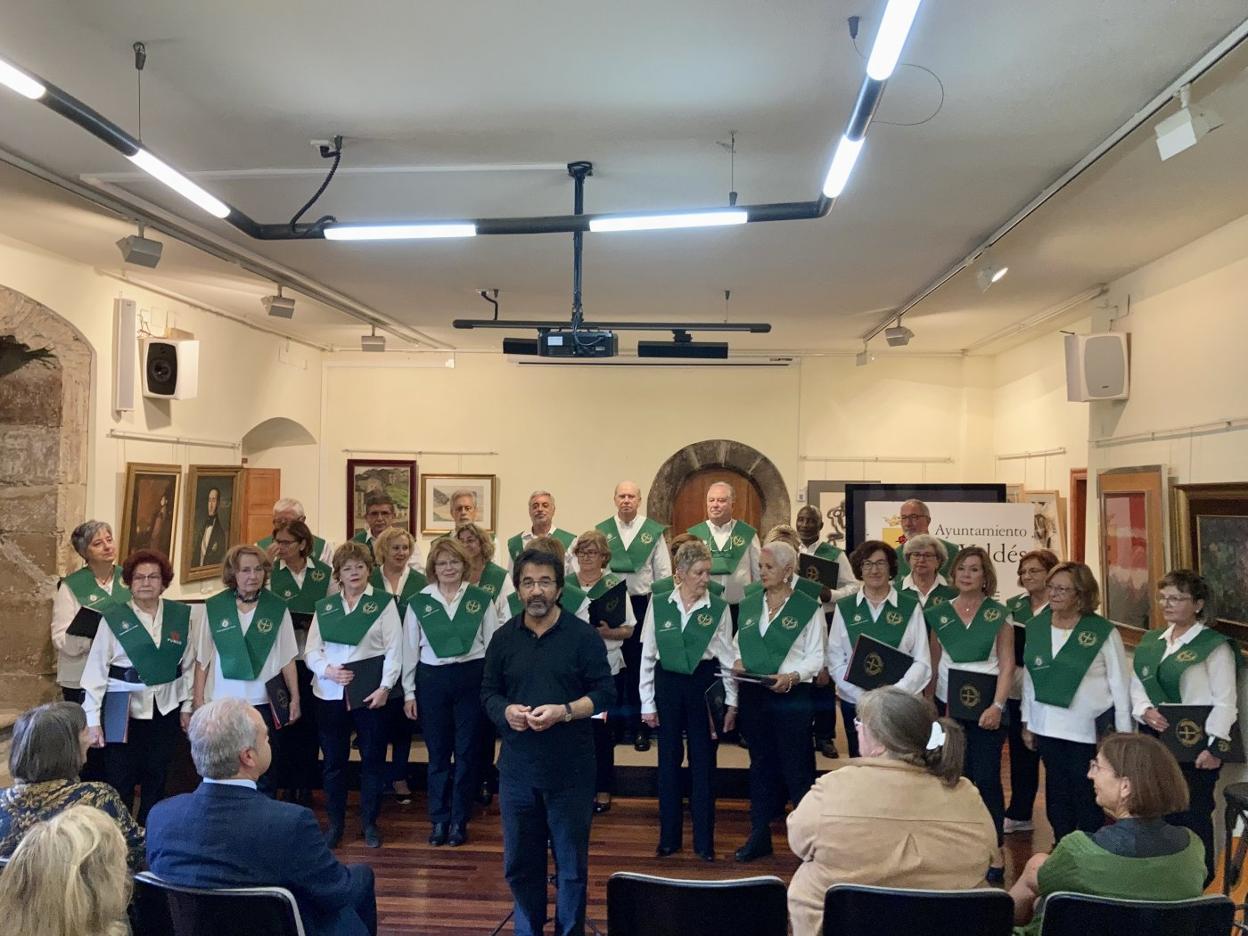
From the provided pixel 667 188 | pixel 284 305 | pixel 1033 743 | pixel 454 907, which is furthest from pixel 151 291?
pixel 1033 743

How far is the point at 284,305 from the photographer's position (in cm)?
699

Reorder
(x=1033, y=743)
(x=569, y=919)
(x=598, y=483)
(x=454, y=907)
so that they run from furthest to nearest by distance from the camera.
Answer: (x=598, y=483) → (x=1033, y=743) → (x=454, y=907) → (x=569, y=919)

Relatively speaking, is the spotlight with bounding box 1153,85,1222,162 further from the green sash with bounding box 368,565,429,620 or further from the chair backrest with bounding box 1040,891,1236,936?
the green sash with bounding box 368,565,429,620

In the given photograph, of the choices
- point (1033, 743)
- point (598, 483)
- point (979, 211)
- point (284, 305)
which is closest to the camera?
point (1033, 743)

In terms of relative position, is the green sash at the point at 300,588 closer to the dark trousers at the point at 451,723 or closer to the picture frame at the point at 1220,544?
the dark trousers at the point at 451,723

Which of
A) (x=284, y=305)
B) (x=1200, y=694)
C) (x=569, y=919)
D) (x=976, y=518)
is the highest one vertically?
(x=284, y=305)

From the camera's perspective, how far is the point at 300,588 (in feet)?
18.0

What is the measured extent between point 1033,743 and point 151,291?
6801mm

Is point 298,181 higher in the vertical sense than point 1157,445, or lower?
higher

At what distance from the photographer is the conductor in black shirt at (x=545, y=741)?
3.32m

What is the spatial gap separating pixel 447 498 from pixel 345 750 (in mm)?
6050

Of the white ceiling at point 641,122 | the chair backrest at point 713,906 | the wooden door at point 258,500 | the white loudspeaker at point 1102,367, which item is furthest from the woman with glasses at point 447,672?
the wooden door at point 258,500

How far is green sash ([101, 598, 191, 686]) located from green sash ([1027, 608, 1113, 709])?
3.91 meters

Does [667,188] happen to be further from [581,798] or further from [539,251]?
[581,798]
